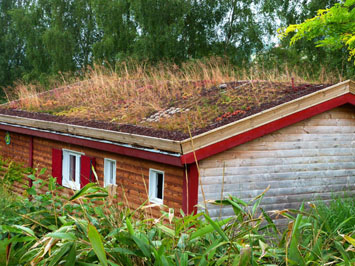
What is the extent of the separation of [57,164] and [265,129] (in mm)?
5074

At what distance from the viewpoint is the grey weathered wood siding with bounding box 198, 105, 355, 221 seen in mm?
7672

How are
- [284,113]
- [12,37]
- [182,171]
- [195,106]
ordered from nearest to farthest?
[182,171] < [284,113] < [195,106] < [12,37]

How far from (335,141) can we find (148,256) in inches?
286

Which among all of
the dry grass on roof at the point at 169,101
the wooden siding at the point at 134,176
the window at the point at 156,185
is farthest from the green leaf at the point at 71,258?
the window at the point at 156,185

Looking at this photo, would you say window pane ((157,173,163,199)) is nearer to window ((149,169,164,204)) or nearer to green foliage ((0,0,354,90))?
window ((149,169,164,204))

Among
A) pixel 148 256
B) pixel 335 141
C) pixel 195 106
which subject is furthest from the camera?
pixel 195 106

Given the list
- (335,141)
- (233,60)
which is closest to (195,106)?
(335,141)

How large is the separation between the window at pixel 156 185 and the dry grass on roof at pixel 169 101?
0.84 metres

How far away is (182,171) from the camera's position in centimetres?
734

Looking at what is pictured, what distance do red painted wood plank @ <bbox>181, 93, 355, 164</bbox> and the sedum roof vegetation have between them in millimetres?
346

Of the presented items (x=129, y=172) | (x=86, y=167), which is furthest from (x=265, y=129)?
(x=86, y=167)

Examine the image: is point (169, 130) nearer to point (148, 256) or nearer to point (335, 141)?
point (335, 141)

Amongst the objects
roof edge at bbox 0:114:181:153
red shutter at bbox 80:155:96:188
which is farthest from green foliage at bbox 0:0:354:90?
red shutter at bbox 80:155:96:188

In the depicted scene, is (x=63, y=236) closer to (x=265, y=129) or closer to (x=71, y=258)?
(x=71, y=258)
